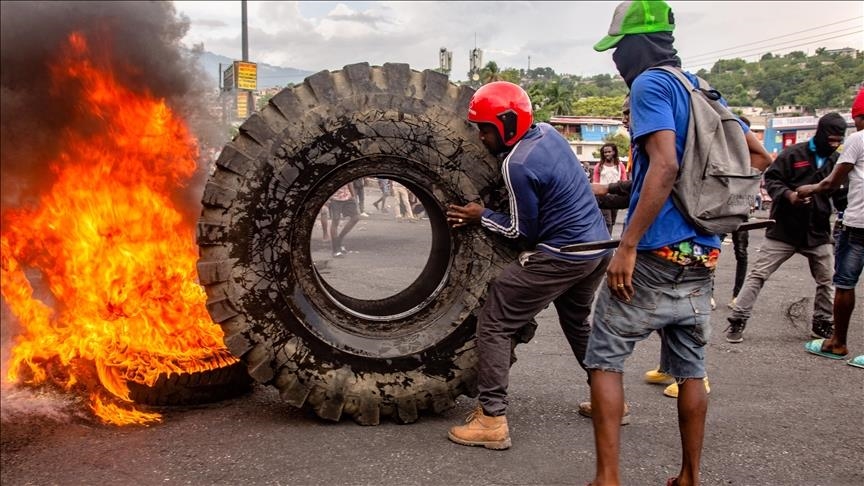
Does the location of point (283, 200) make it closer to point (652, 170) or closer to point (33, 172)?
point (33, 172)

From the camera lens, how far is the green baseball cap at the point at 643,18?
2914mm

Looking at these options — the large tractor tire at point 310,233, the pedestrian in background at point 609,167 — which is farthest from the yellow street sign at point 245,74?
the large tractor tire at point 310,233

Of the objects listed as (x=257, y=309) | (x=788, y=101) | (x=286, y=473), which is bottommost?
(x=286, y=473)

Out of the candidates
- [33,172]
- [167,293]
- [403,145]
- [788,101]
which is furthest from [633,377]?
[788,101]

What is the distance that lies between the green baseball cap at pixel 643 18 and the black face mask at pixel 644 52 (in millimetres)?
26

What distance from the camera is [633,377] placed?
479 cm

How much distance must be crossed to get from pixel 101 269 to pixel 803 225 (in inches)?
219

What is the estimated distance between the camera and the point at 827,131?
5715 mm

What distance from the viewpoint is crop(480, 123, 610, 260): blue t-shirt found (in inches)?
133

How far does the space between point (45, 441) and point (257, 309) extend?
4.07 ft

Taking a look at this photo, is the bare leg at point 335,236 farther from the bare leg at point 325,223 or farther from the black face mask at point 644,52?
the black face mask at point 644,52

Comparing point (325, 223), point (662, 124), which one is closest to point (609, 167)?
point (325, 223)

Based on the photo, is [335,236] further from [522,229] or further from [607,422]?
[607,422]

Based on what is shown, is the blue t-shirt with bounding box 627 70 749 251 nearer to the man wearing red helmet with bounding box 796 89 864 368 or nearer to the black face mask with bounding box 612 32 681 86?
the black face mask with bounding box 612 32 681 86
